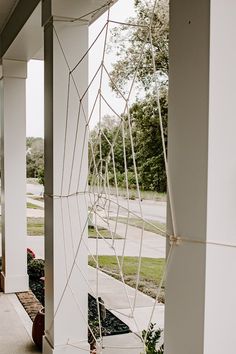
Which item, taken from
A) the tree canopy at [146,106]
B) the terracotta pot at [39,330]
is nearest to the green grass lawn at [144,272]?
the tree canopy at [146,106]

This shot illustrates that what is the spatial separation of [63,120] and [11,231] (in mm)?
1952

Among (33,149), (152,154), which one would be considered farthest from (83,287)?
(33,149)

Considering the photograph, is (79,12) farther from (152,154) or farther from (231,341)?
(231,341)

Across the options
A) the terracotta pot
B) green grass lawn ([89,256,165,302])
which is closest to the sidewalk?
green grass lawn ([89,256,165,302])

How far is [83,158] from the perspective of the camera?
7.39ft

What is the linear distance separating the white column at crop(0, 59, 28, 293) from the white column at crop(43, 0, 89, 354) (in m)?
1.63

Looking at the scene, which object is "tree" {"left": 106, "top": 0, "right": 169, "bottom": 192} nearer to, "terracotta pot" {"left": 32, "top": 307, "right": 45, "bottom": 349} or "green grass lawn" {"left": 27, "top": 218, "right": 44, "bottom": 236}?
"terracotta pot" {"left": 32, "top": 307, "right": 45, "bottom": 349}

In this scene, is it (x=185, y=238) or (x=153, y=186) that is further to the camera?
(x=153, y=186)

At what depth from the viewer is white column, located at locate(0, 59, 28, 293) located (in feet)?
12.4

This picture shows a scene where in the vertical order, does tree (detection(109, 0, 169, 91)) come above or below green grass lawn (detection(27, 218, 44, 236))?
above

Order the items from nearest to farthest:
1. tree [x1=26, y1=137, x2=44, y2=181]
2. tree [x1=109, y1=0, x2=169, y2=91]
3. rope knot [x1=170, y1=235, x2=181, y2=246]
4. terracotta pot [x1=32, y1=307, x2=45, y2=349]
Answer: rope knot [x1=170, y1=235, x2=181, y2=246] → terracotta pot [x1=32, y1=307, x2=45, y2=349] → tree [x1=109, y1=0, x2=169, y2=91] → tree [x1=26, y1=137, x2=44, y2=181]

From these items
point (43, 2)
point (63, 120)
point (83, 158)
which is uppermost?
point (43, 2)

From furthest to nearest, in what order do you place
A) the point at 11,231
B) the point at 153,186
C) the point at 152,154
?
the point at 11,231
the point at 152,154
the point at 153,186

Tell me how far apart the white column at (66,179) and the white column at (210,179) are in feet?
4.42
